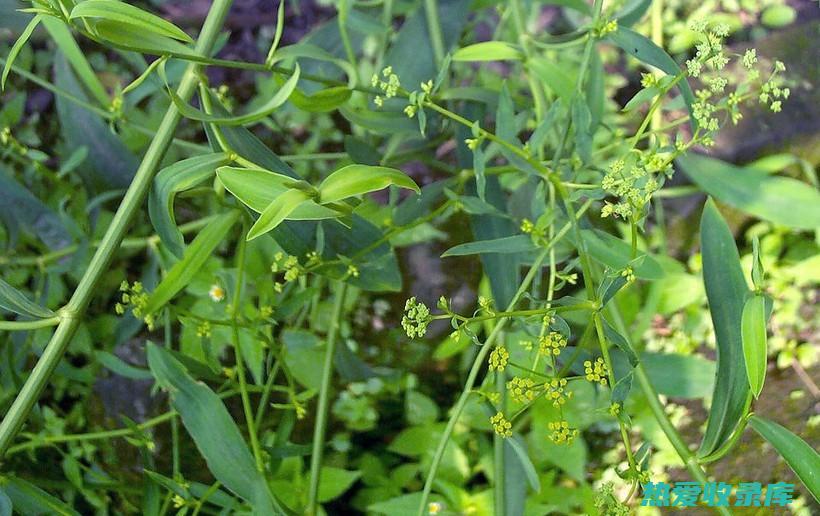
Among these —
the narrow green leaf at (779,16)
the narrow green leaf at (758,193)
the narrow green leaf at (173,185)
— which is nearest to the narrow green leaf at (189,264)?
the narrow green leaf at (173,185)

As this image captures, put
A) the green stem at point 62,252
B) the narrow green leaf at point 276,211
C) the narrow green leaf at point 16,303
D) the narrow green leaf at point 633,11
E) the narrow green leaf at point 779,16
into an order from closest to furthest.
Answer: the narrow green leaf at point 276,211 → the narrow green leaf at point 16,303 → the narrow green leaf at point 633,11 → the green stem at point 62,252 → the narrow green leaf at point 779,16

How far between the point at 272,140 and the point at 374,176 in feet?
2.79

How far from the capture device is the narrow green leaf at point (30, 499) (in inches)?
25.7

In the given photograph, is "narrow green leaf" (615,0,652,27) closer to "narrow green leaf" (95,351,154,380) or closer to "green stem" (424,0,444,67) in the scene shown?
"green stem" (424,0,444,67)

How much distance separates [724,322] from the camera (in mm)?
680

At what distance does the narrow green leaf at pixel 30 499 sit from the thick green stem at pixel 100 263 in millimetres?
71

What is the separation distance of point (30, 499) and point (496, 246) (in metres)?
0.47

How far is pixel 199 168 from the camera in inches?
23.5

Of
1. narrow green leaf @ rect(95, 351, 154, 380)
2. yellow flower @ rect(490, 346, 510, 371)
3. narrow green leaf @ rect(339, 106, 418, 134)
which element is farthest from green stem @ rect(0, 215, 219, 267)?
yellow flower @ rect(490, 346, 510, 371)

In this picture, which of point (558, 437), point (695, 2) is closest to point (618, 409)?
point (558, 437)

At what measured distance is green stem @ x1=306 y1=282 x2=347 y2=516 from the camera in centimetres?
73

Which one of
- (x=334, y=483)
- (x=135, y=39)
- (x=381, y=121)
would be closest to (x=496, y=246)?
(x=381, y=121)

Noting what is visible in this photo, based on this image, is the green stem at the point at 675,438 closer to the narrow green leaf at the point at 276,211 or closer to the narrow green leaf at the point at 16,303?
the narrow green leaf at the point at 276,211

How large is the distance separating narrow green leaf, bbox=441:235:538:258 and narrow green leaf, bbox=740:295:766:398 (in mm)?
178
